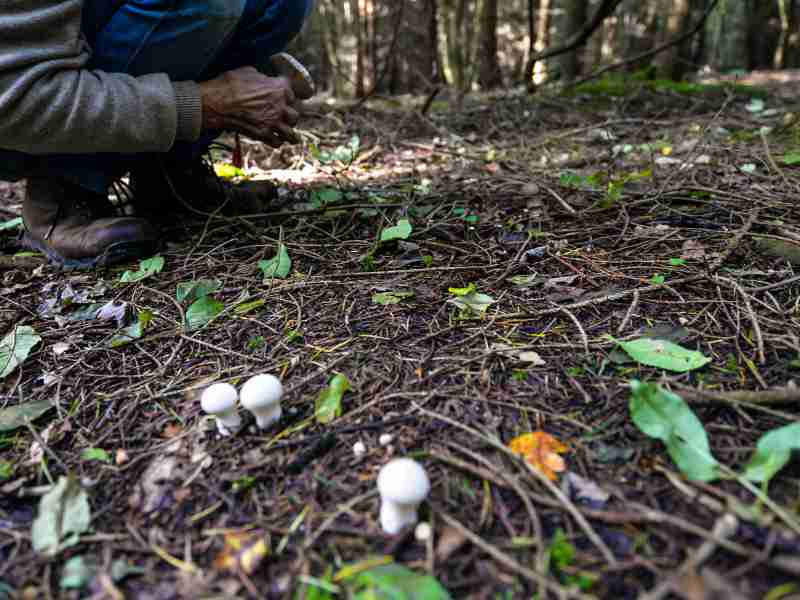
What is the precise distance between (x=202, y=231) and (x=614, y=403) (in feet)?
6.44

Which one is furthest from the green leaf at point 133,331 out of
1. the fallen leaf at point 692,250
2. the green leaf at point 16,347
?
the fallen leaf at point 692,250

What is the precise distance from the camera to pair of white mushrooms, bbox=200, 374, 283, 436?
1.22m

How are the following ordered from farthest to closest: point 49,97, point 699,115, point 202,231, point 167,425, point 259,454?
point 699,115
point 202,231
point 49,97
point 167,425
point 259,454

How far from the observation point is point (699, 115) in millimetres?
4184

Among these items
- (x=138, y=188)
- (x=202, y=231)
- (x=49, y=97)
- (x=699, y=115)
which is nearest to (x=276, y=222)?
(x=202, y=231)

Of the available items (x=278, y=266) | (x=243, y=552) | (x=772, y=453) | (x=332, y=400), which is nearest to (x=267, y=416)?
(x=332, y=400)

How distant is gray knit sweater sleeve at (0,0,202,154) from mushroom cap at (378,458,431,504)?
1587 millimetres

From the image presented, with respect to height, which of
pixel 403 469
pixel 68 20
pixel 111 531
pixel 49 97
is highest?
pixel 68 20

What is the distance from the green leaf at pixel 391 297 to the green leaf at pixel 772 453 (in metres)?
1.07

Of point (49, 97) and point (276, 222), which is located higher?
point (49, 97)

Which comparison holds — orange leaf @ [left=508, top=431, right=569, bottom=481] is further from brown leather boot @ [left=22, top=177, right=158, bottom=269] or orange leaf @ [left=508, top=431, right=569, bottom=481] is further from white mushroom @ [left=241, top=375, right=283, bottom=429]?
brown leather boot @ [left=22, top=177, right=158, bottom=269]

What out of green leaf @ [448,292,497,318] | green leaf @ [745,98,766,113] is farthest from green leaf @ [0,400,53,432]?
green leaf @ [745,98,766,113]

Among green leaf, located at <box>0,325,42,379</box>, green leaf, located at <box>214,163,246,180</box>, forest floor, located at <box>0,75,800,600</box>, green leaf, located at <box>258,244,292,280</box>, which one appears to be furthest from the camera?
green leaf, located at <box>214,163,246,180</box>

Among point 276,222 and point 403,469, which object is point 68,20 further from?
point 403,469
